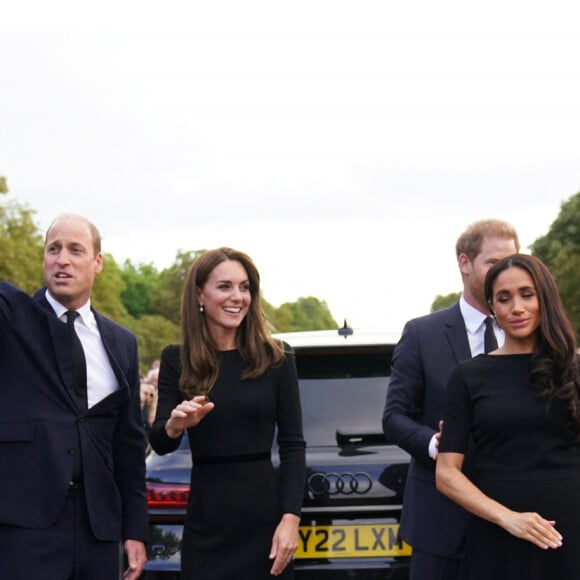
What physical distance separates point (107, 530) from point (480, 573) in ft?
4.55

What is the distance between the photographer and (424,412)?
5359 mm

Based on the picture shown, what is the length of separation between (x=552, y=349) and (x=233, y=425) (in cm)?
135

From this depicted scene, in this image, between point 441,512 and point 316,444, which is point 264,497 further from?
point 316,444

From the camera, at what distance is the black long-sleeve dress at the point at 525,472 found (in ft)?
14.4

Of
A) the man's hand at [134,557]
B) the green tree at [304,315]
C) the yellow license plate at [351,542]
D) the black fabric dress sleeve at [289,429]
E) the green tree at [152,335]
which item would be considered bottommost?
the yellow license plate at [351,542]

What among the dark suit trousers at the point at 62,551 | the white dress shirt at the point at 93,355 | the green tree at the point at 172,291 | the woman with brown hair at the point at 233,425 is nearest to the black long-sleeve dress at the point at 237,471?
the woman with brown hair at the point at 233,425

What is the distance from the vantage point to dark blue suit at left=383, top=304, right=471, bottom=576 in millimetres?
5203

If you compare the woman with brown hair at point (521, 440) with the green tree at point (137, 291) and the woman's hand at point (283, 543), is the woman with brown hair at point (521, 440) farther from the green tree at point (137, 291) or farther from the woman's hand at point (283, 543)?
the green tree at point (137, 291)

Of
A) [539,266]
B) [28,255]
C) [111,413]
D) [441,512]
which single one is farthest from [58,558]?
[28,255]

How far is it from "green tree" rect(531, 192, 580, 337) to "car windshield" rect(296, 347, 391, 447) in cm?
6516

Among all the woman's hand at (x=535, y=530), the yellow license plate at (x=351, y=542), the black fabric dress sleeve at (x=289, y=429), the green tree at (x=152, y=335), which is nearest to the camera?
the woman's hand at (x=535, y=530)

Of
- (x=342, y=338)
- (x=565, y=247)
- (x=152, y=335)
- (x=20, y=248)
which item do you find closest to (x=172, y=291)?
(x=152, y=335)

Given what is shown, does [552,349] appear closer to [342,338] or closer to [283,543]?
[283,543]

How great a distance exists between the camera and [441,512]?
206 inches
